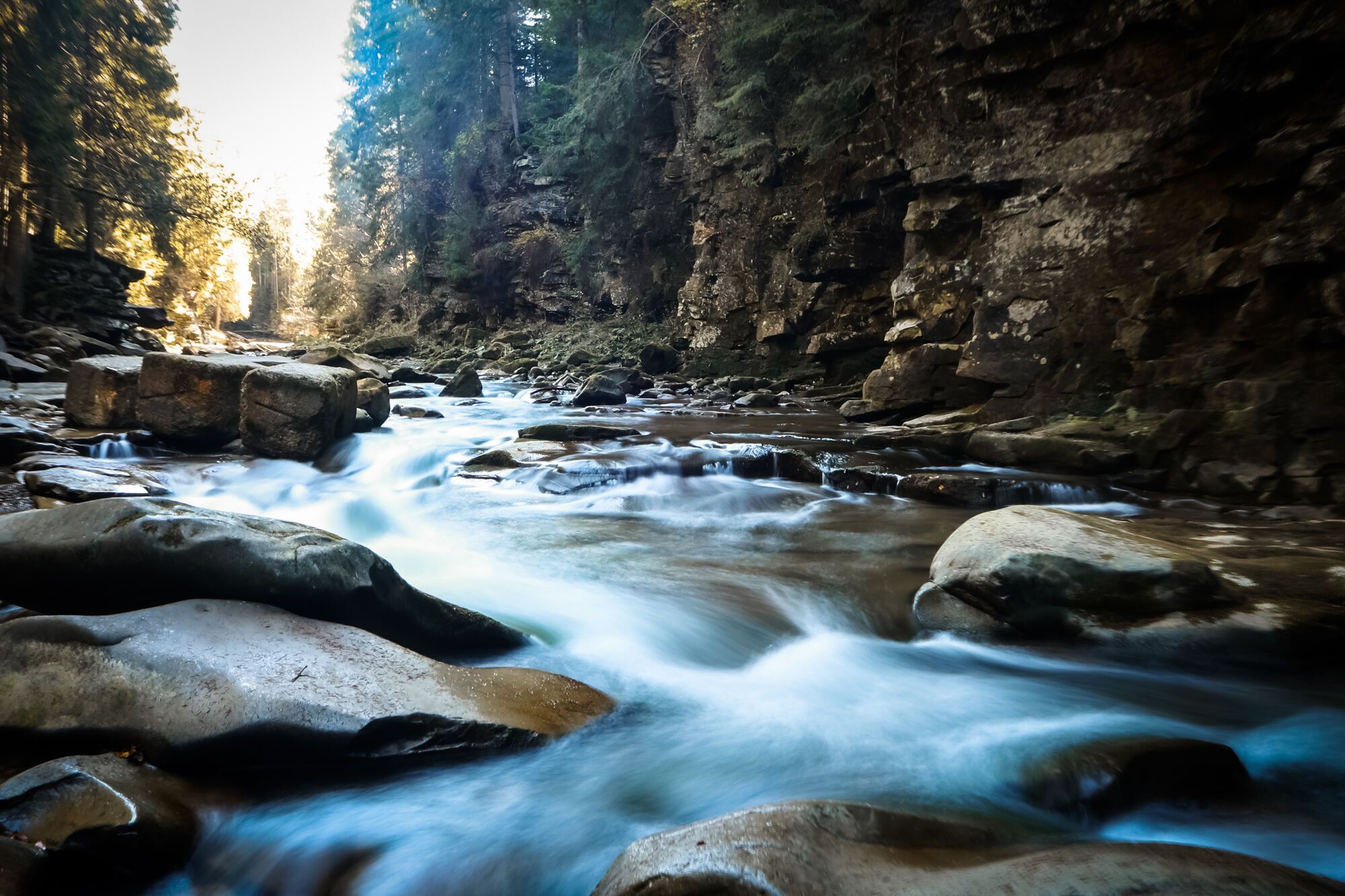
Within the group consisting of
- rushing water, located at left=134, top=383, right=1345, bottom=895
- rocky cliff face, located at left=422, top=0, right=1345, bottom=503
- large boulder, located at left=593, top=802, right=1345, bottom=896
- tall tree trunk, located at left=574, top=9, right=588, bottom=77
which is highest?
tall tree trunk, located at left=574, top=9, right=588, bottom=77

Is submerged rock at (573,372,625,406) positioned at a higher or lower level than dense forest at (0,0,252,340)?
lower

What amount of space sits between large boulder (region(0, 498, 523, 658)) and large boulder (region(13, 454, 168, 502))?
1.49m

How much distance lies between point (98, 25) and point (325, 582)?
20776mm

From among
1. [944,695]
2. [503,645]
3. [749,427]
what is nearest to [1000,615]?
[944,695]

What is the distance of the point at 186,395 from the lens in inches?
276

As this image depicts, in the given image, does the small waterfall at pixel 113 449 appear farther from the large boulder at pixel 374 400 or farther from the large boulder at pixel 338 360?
the large boulder at pixel 338 360

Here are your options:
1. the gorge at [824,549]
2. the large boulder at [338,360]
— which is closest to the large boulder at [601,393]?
the gorge at [824,549]

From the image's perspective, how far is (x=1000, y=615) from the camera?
11.8 feet

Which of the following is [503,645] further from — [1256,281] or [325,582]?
[1256,281]

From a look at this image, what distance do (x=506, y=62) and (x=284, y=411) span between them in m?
24.0

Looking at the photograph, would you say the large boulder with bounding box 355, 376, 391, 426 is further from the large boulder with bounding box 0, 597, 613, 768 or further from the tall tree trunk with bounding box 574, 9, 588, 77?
the tall tree trunk with bounding box 574, 9, 588, 77

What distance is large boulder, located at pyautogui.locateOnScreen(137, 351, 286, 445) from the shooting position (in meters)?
6.99

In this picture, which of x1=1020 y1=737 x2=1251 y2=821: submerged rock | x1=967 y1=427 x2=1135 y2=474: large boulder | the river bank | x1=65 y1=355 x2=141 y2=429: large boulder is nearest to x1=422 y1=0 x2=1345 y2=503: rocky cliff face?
x1=967 y1=427 x2=1135 y2=474: large boulder

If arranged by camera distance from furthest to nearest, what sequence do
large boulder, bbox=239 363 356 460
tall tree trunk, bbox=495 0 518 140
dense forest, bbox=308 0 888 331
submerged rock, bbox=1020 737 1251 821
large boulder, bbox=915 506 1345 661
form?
tall tree trunk, bbox=495 0 518 140 < dense forest, bbox=308 0 888 331 < large boulder, bbox=239 363 356 460 < large boulder, bbox=915 506 1345 661 < submerged rock, bbox=1020 737 1251 821
